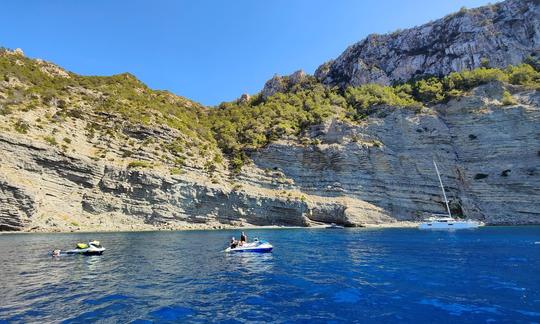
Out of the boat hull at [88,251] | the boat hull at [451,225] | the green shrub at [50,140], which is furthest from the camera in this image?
the green shrub at [50,140]

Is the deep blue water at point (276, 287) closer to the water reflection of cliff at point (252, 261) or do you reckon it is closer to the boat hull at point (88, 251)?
the water reflection of cliff at point (252, 261)

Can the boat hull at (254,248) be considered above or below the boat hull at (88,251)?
above

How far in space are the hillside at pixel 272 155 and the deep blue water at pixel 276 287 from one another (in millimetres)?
36536

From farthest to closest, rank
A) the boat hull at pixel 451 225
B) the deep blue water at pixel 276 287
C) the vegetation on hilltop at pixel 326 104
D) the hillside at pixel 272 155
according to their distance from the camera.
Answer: the vegetation on hilltop at pixel 326 104 → the hillside at pixel 272 155 → the boat hull at pixel 451 225 → the deep blue water at pixel 276 287

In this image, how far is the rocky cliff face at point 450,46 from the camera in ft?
344

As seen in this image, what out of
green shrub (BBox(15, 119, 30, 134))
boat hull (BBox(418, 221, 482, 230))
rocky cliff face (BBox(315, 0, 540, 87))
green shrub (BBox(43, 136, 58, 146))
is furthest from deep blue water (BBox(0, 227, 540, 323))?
rocky cliff face (BBox(315, 0, 540, 87))

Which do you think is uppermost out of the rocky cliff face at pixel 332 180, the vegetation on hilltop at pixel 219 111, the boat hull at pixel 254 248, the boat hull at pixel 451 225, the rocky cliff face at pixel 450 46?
the rocky cliff face at pixel 450 46

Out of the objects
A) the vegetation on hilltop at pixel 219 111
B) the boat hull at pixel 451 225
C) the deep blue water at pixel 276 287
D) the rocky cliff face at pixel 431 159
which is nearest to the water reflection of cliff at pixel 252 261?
the deep blue water at pixel 276 287

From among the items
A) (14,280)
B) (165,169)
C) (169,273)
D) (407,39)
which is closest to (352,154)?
(165,169)

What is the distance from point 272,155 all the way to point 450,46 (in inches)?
2631

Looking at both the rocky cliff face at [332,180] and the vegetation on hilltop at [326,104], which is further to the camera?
the vegetation on hilltop at [326,104]

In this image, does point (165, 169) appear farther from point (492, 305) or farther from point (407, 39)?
point (407, 39)

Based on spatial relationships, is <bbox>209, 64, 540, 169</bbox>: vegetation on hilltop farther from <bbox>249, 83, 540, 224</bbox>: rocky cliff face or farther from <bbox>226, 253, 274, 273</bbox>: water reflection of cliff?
<bbox>226, 253, 274, 273</bbox>: water reflection of cliff

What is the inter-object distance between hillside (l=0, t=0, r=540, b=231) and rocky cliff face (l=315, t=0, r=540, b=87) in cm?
87
